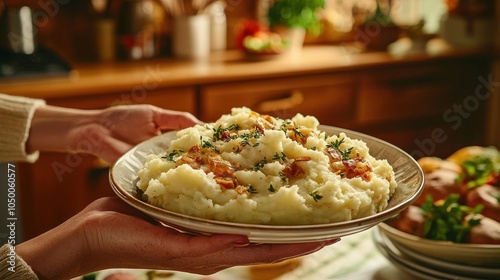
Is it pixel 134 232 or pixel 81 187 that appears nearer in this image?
pixel 134 232

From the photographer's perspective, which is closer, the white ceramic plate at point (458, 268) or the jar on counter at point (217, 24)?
the white ceramic plate at point (458, 268)

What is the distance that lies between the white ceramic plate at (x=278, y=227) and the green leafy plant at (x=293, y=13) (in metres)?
2.11

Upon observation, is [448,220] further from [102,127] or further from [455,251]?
[102,127]

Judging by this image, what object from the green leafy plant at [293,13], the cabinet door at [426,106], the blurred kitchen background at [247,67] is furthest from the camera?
the cabinet door at [426,106]

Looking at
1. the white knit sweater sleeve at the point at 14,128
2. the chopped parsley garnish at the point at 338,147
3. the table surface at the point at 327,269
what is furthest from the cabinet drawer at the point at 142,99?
the chopped parsley garnish at the point at 338,147

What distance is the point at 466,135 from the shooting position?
12.4 feet

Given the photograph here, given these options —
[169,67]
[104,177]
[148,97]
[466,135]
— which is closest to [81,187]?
[104,177]

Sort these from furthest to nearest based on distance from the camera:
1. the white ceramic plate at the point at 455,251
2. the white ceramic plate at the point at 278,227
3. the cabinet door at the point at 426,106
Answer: the cabinet door at the point at 426,106
the white ceramic plate at the point at 455,251
the white ceramic plate at the point at 278,227

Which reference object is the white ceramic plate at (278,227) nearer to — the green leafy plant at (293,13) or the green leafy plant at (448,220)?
the green leafy plant at (448,220)

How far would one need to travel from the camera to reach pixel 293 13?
127 inches

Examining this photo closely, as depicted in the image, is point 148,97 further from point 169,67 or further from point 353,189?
point 353,189

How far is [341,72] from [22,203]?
1.70 m

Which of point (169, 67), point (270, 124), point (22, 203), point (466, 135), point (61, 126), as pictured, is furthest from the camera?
point (466, 135)

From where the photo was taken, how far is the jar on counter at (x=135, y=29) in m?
3.10
